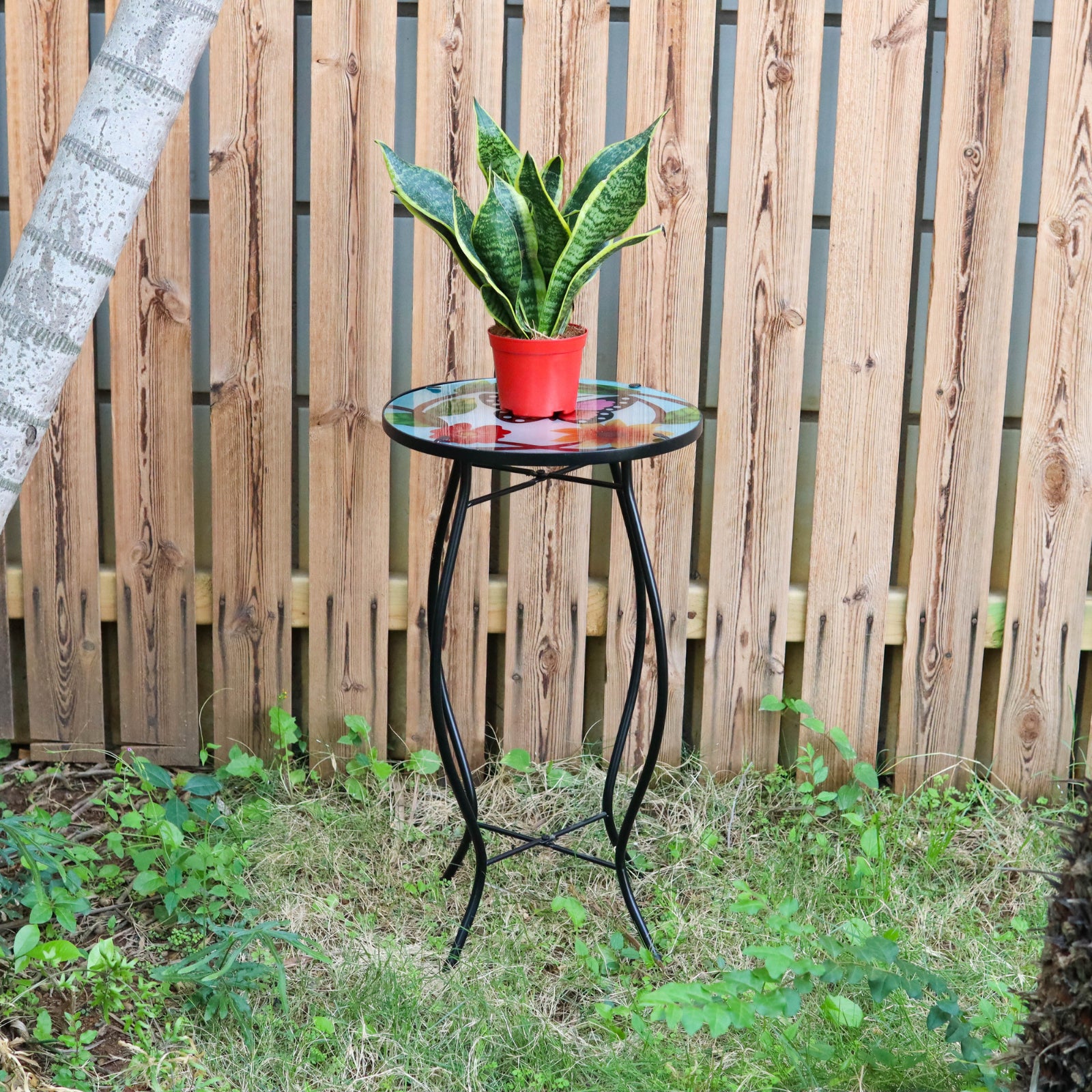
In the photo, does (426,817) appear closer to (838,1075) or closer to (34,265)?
(838,1075)

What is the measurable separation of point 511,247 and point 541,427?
0.97 ft

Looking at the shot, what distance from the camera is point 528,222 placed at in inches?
80.7

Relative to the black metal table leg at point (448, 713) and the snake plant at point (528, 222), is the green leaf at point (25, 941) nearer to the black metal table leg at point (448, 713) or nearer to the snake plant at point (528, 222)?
the black metal table leg at point (448, 713)

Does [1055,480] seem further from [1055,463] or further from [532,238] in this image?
[532,238]

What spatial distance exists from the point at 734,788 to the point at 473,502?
1.04 metres

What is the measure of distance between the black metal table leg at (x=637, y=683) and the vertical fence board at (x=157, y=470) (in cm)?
99

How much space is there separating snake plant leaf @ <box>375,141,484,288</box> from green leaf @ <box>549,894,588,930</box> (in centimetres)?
116

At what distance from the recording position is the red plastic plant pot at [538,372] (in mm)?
2061

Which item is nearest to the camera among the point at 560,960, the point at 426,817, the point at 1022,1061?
the point at 1022,1061

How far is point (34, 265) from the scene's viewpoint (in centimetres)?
164

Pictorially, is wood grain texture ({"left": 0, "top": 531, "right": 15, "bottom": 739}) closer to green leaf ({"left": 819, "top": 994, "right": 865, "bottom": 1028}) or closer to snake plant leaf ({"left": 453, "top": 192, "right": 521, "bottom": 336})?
snake plant leaf ({"left": 453, "top": 192, "right": 521, "bottom": 336})

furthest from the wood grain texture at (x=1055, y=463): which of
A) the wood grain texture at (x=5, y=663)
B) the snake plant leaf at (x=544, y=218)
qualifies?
the wood grain texture at (x=5, y=663)

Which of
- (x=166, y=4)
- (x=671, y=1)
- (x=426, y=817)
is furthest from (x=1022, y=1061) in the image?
(x=671, y=1)

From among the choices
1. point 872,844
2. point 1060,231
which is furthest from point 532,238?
point 872,844
